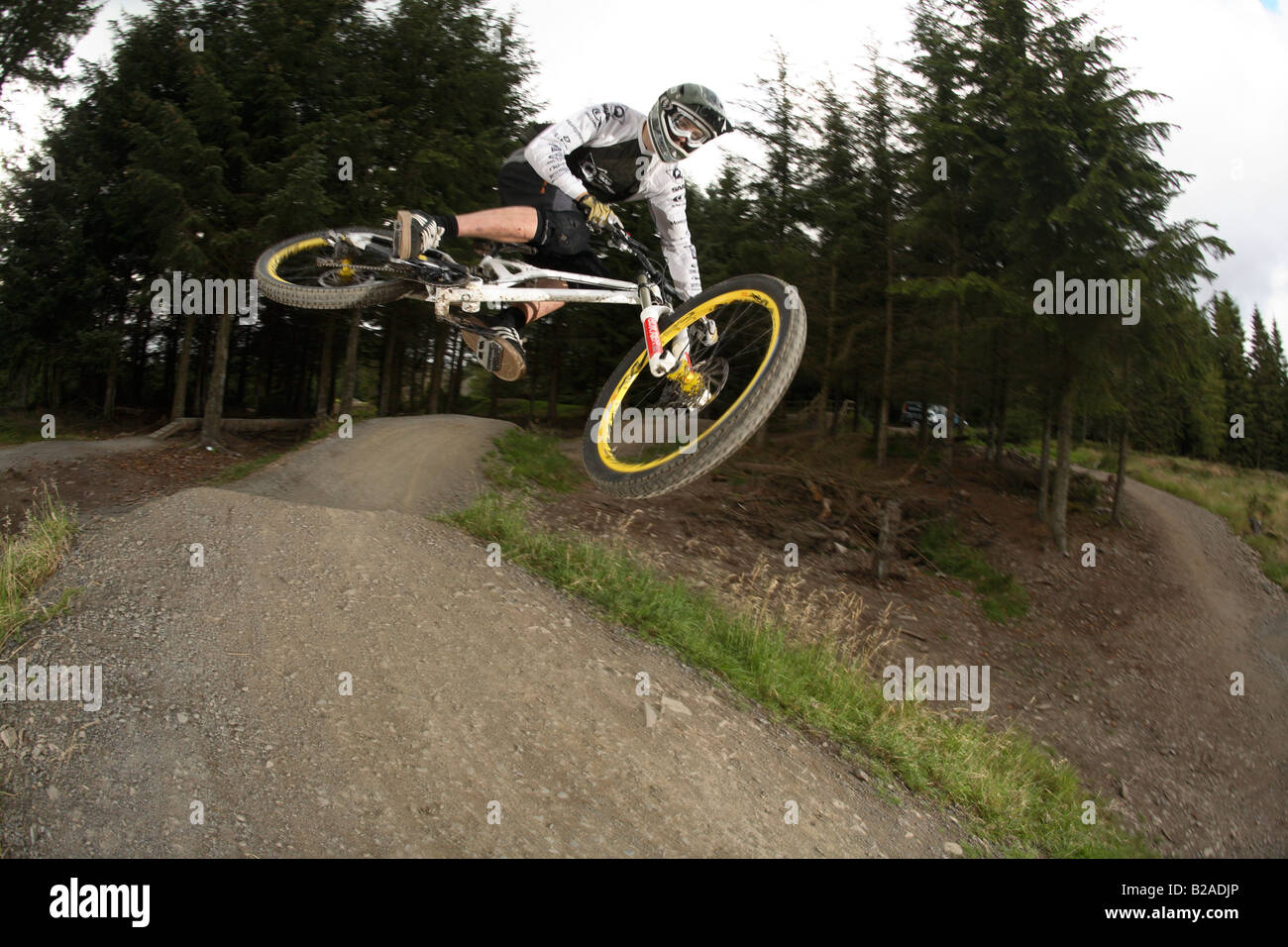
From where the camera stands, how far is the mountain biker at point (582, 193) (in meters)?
5.18

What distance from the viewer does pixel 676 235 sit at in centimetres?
598

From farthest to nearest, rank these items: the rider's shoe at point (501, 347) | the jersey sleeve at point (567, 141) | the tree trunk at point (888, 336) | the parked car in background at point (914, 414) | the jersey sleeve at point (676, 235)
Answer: the parked car in background at point (914, 414)
the tree trunk at point (888, 336)
the rider's shoe at point (501, 347)
the jersey sleeve at point (676, 235)
the jersey sleeve at point (567, 141)

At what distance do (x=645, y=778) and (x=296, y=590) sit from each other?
3.86 m

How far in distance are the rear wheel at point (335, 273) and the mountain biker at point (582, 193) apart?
86 centimetres

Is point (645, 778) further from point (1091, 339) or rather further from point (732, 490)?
point (1091, 339)

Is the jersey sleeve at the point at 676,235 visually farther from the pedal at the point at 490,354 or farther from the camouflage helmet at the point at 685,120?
the pedal at the point at 490,354

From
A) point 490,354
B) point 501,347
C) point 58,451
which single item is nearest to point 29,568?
point 490,354

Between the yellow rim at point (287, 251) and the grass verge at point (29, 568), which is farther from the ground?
the yellow rim at point (287, 251)

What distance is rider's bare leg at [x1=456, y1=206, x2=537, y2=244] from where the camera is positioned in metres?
6.13

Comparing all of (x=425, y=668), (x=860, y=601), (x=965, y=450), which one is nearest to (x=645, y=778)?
(x=425, y=668)

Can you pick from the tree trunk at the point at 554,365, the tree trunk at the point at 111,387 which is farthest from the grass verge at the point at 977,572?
the tree trunk at the point at 111,387

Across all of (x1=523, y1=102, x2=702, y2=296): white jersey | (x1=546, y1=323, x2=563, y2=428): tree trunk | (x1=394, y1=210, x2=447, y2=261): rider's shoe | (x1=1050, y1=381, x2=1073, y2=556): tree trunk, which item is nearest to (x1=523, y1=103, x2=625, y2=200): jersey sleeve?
(x1=523, y1=102, x2=702, y2=296): white jersey

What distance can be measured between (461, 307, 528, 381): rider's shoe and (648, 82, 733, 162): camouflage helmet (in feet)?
6.36

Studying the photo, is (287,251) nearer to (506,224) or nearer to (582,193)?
(506,224)
